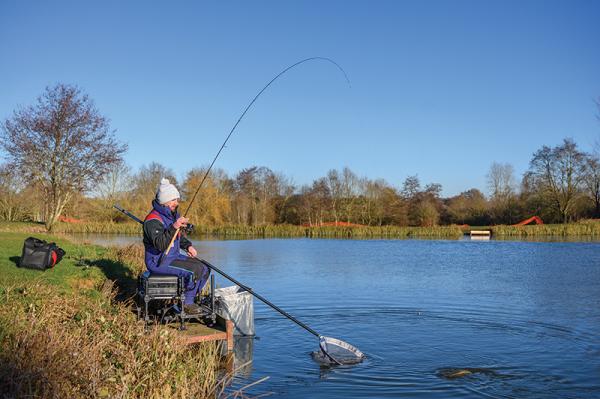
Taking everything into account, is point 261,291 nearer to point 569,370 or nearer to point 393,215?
point 569,370

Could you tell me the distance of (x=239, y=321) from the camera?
8680 mm

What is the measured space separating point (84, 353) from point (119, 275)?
6.03 m

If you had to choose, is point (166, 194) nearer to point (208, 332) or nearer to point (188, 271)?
point (188, 271)

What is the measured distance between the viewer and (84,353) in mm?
5012

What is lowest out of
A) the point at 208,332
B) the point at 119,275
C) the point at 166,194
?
the point at 208,332

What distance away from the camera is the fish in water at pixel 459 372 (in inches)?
281

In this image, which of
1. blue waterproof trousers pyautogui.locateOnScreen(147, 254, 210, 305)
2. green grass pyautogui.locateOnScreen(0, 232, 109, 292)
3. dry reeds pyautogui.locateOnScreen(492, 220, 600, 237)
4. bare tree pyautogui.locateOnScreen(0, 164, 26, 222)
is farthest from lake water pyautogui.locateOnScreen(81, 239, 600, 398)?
bare tree pyautogui.locateOnScreen(0, 164, 26, 222)

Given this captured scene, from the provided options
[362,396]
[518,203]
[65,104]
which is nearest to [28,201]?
[65,104]

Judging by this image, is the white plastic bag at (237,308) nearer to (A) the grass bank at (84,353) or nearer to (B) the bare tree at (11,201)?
(A) the grass bank at (84,353)

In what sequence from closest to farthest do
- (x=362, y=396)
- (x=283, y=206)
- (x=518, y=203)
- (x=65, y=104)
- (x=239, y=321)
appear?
(x=362, y=396), (x=239, y=321), (x=65, y=104), (x=518, y=203), (x=283, y=206)

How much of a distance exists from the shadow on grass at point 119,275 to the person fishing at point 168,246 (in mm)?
2478

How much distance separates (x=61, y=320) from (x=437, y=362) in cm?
486

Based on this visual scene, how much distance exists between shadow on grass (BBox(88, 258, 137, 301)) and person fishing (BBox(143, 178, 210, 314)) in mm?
2478

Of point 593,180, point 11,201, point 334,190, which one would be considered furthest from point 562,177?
point 11,201
